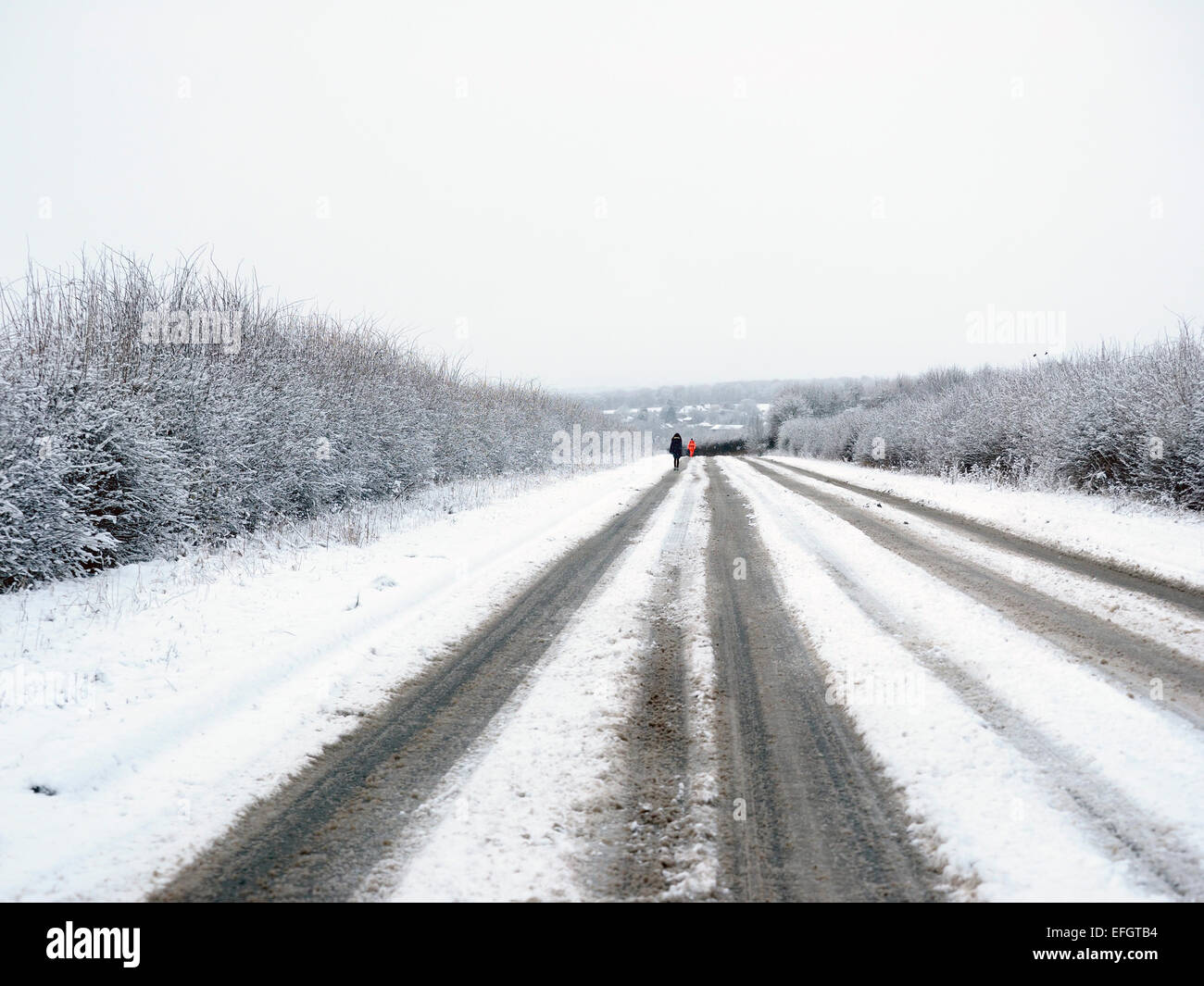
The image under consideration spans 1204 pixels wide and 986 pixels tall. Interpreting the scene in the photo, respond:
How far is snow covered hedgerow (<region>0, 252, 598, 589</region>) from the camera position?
6348 millimetres

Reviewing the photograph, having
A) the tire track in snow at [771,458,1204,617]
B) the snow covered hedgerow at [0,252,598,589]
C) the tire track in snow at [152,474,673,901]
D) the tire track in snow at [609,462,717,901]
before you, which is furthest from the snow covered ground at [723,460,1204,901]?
the snow covered hedgerow at [0,252,598,589]

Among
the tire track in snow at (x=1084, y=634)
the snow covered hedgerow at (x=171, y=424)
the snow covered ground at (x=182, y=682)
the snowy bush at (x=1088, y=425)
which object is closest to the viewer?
the snow covered ground at (x=182, y=682)

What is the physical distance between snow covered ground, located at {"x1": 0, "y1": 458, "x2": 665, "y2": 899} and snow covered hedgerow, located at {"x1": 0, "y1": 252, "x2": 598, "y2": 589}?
0.67 meters

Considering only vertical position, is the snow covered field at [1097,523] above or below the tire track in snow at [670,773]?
above

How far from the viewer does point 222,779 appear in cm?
333

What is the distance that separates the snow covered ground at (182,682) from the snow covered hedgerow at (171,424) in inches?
26.5

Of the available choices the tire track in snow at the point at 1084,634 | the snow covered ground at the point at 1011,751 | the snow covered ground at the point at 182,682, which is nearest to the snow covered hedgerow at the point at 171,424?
the snow covered ground at the point at 182,682

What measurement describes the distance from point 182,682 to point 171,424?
5.98 meters

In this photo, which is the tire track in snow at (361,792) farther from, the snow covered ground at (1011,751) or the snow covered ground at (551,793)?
the snow covered ground at (1011,751)

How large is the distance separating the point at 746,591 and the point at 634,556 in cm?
236

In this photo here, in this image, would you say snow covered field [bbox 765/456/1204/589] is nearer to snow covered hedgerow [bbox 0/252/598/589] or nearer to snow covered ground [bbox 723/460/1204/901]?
snow covered ground [bbox 723/460/1204/901]

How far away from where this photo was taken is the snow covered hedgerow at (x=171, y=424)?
250 inches
